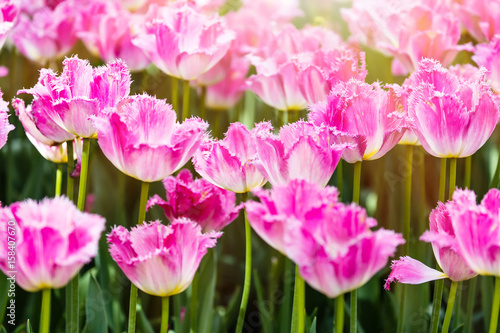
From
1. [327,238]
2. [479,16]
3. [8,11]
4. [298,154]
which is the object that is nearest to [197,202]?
[298,154]

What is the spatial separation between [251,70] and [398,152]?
1.59 ft

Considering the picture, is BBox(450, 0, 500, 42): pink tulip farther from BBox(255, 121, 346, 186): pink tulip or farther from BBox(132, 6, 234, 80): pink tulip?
BBox(255, 121, 346, 186): pink tulip

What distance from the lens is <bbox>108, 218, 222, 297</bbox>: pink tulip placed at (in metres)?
0.72

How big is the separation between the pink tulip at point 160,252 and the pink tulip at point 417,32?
59cm

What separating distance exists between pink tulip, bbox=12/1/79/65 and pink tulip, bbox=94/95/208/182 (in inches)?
29.7

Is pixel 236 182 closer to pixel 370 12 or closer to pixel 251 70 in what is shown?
pixel 370 12

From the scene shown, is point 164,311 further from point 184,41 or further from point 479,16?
point 479,16

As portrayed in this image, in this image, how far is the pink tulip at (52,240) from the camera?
1.99ft

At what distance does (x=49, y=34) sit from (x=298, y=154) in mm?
892

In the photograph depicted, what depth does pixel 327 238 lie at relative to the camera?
0.62m

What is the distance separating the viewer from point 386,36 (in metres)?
1.24

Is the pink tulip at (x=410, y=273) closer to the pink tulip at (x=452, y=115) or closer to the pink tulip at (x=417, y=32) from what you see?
the pink tulip at (x=452, y=115)

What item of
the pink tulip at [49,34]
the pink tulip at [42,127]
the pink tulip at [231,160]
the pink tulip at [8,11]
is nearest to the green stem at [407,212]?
the pink tulip at [231,160]

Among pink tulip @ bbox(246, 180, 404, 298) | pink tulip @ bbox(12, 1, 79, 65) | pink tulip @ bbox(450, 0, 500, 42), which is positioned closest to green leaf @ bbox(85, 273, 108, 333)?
pink tulip @ bbox(246, 180, 404, 298)
